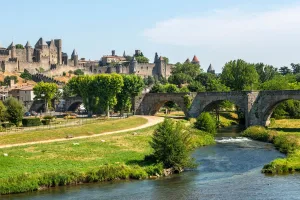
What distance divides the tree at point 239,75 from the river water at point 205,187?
53.4 meters

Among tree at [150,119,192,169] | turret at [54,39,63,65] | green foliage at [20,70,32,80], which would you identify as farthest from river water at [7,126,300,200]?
turret at [54,39,63,65]

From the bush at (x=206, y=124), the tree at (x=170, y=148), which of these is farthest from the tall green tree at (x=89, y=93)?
the tree at (x=170, y=148)

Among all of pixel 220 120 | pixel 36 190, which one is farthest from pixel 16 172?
pixel 220 120

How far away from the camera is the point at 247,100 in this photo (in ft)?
228

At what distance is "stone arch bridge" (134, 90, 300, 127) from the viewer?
6700 centimetres

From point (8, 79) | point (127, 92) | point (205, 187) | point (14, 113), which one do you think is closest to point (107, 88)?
point (127, 92)

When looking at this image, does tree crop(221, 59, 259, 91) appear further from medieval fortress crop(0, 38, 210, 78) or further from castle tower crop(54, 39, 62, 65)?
castle tower crop(54, 39, 62, 65)

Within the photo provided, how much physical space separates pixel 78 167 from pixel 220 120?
Result: 4782cm

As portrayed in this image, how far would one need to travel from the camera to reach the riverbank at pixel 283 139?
39.5m

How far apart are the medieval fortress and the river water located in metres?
96.6

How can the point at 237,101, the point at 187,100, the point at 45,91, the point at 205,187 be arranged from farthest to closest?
the point at 45,91 → the point at 187,100 → the point at 237,101 → the point at 205,187

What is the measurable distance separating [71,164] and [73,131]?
16360 mm

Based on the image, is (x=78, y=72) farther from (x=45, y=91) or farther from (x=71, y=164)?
(x=71, y=164)

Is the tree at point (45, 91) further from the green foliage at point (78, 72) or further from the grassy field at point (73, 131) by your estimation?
the green foliage at point (78, 72)
